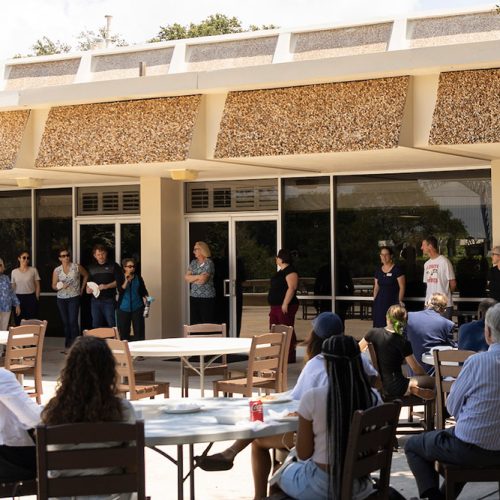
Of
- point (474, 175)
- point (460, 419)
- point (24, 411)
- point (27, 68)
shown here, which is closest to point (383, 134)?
point (474, 175)

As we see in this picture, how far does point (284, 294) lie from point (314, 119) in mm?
3610

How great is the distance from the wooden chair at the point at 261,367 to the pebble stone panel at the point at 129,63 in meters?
7.75

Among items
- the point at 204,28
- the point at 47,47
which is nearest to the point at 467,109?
the point at 204,28

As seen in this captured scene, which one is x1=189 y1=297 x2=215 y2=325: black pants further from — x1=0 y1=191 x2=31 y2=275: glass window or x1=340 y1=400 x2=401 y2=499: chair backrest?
x1=340 y1=400 x2=401 y2=499: chair backrest

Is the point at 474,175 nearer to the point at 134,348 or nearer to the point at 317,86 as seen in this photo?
the point at 317,86

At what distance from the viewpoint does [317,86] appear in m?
11.9

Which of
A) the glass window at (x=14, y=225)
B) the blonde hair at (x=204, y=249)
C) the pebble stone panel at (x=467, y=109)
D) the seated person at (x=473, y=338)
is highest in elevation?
the pebble stone panel at (x=467, y=109)

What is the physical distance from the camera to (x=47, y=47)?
5262cm

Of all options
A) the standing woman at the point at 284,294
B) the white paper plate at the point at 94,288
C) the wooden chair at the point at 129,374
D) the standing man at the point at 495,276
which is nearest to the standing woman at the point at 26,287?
the white paper plate at the point at 94,288

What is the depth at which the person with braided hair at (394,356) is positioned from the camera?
28.7 feet

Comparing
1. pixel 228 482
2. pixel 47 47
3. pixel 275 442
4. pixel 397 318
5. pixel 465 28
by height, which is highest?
pixel 47 47

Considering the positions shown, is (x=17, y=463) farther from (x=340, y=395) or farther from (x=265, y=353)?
(x=265, y=353)

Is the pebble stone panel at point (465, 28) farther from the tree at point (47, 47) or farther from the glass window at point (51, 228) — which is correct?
the tree at point (47, 47)

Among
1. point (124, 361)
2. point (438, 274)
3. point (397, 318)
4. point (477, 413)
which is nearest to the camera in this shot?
point (477, 413)
